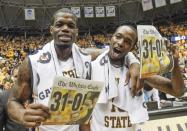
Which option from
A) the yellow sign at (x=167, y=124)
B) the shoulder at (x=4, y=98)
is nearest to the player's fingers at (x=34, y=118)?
the shoulder at (x=4, y=98)

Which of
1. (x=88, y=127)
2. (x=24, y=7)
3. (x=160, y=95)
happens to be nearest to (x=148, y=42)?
(x=88, y=127)

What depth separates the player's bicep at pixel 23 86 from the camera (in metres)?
2.58

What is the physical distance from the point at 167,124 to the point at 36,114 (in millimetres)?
3022

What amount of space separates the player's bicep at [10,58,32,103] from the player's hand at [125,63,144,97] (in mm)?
761

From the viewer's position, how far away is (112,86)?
288cm

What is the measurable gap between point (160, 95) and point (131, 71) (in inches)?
235

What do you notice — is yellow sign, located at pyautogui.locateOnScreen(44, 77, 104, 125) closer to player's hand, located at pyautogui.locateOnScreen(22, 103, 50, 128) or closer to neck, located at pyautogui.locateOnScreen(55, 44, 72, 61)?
player's hand, located at pyautogui.locateOnScreen(22, 103, 50, 128)

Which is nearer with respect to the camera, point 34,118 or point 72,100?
point 34,118

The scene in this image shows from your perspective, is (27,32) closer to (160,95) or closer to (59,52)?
(160,95)

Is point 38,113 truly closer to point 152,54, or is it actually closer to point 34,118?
point 34,118

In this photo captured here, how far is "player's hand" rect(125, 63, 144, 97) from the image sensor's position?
291cm

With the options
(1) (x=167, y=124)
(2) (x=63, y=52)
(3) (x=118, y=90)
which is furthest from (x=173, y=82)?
(1) (x=167, y=124)

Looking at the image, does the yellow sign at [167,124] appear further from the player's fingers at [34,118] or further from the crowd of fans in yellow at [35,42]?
the crowd of fans in yellow at [35,42]

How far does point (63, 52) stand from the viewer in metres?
2.75
